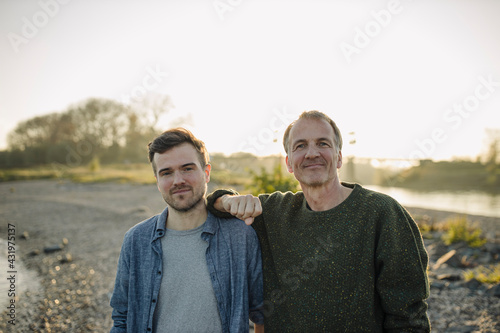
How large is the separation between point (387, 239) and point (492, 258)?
6.96 m

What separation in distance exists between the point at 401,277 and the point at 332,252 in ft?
1.37

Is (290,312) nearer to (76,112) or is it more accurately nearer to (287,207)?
(287,207)

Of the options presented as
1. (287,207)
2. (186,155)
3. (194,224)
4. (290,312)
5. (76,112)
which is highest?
(76,112)

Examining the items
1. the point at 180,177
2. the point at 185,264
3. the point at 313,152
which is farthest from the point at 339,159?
the point at 185,264

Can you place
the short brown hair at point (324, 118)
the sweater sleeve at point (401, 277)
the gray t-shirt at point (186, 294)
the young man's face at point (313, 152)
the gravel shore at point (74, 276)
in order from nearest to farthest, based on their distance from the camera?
the sweater sleeve at point (401, 277)
the gray t-shirt at point (186, 294)
the young man's face at point (313, 152)
the short brown hair at point (324, 118)
the gravel shore at point (74, 276)

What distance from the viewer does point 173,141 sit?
7.07 ft

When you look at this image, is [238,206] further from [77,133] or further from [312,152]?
[77,133]

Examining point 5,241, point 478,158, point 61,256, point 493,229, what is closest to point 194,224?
point 61,256

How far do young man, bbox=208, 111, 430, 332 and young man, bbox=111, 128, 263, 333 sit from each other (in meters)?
0.17

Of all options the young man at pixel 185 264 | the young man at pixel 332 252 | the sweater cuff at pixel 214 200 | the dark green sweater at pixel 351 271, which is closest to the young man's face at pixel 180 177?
the young man at pixel 185 264

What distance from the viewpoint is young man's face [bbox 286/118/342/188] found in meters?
2.06

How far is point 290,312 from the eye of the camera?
Answer: 194cm

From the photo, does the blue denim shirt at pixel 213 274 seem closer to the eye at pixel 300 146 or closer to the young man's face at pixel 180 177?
the young man's face at pixel 180 177

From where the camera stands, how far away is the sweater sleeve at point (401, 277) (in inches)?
Result: 65.3
